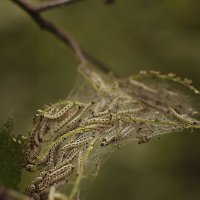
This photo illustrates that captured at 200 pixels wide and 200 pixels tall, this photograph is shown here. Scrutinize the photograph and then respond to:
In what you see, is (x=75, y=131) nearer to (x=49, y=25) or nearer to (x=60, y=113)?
(x=60, y=113)

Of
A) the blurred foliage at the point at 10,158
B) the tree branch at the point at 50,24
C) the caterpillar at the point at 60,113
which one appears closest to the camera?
the blurred foliage at the point at 10,158

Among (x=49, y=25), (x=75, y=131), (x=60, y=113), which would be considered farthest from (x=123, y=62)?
(x=75, y=131)

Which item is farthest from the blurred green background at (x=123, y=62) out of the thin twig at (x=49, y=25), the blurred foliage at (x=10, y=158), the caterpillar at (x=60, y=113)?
the blurred foliage at (x=10, y=158)

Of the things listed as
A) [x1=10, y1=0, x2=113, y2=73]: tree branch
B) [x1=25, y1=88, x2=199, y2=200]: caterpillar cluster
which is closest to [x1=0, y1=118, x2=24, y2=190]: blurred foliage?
[x1=25, y1=88, x2=199, y2=200]: caterpillar cluster

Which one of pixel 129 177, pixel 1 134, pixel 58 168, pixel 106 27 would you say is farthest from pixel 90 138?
pixel 106 27

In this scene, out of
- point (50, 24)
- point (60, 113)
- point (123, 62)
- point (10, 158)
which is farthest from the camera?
point (123, 62)

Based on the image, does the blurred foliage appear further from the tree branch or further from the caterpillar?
the tree branch

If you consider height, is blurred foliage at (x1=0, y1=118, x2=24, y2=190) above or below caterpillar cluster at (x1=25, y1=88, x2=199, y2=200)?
below

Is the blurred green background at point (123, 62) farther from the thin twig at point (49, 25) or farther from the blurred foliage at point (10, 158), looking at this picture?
the blurred foliage at point (10, 158)
